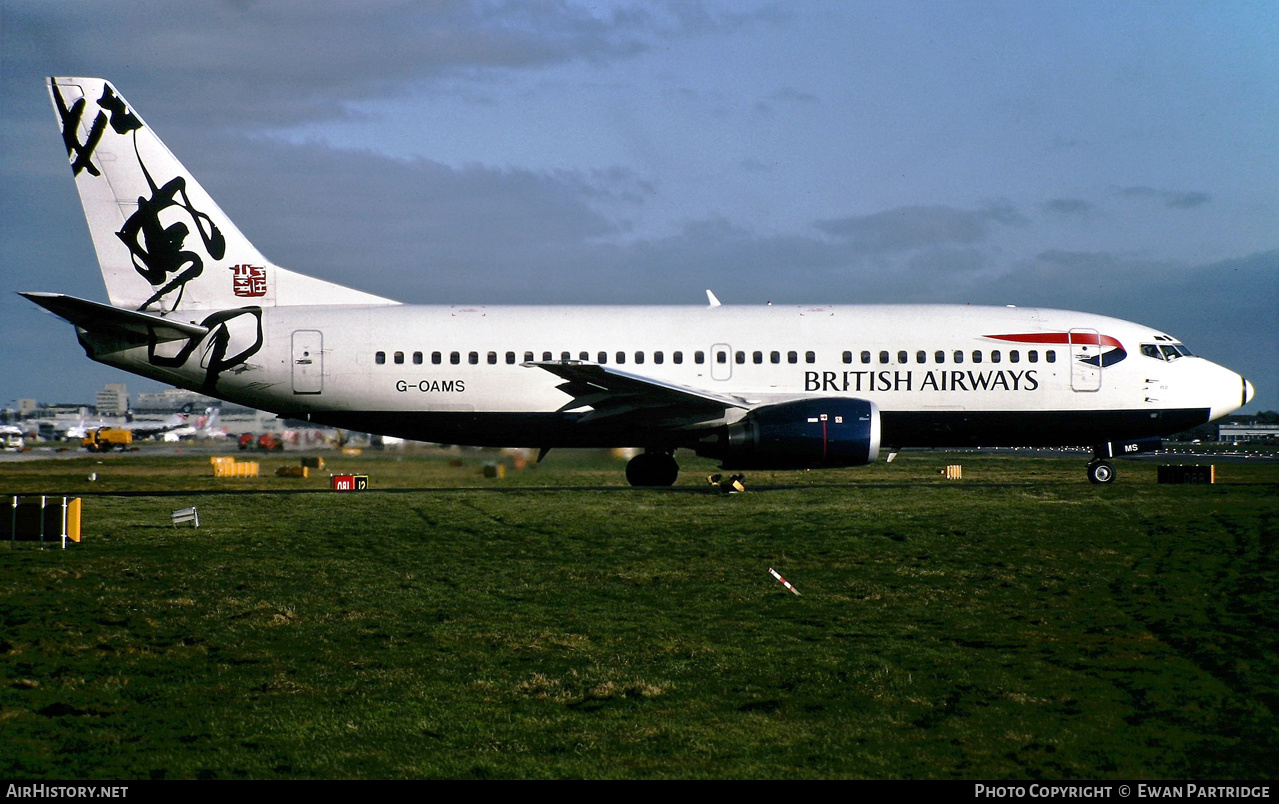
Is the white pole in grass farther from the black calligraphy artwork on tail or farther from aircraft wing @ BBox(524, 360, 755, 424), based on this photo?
the black calligraphy artwork on tail

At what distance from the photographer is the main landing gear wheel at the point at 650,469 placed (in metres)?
25.5

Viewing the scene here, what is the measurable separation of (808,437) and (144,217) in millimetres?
15902

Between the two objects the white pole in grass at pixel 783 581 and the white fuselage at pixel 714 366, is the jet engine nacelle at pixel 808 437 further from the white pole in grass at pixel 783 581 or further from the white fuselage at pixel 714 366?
the white pole in grass at pixel 783 581

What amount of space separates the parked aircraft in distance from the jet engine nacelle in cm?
6

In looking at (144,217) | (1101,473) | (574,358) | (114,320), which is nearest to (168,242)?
(144,217)

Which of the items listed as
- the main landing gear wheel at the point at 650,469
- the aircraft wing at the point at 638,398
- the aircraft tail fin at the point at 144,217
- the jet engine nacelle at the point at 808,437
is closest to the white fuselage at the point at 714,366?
the aircraft wing at the point at 638,398

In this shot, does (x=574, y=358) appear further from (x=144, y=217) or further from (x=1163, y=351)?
(x=1163, y=351)

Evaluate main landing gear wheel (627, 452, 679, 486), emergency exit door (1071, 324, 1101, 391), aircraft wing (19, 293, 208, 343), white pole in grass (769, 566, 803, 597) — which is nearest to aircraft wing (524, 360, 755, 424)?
main landing gear wheel (627, 452, 679, 486)

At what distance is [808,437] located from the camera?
22.3m

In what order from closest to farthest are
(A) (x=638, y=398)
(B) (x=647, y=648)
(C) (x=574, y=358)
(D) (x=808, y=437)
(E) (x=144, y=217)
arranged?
1. (B) (x=647, y=648)
2. (D) (x=808, y=437)
3. (A) (x=638, y=398)
4. (E) (x=144, y=217)
5. (C) (x=574, y=358)

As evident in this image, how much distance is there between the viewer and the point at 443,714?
23.1ft

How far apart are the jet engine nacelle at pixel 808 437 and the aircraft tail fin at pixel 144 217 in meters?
11.8

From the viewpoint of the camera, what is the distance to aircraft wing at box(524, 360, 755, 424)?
22484 mm
